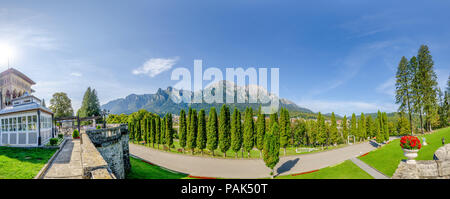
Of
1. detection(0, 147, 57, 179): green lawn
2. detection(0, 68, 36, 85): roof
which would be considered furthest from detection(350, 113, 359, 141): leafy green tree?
detection(0, 68, 36, 85): roof

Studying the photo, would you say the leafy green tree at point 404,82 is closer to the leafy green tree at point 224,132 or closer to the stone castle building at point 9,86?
the leafy green tree at point 224,132

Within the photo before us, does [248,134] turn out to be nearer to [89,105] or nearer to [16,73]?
[16,73]

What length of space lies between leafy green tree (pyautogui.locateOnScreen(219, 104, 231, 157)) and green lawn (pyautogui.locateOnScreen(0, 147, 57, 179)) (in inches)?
616

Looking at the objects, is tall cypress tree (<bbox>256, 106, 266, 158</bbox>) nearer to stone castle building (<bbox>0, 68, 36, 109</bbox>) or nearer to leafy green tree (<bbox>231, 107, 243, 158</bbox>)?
leafy green tree (<bbox>231, 107, 243, 158</bbox>)

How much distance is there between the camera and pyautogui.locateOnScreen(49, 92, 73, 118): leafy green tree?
25.4m

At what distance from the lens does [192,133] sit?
22625 millimetres

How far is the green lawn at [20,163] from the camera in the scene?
213 inches

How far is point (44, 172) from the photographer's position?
5.75 m

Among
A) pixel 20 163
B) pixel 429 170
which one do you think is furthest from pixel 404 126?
pixel 20 163
